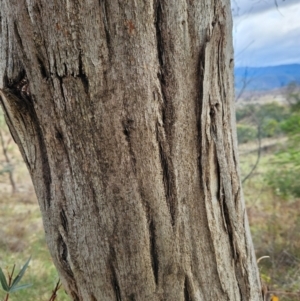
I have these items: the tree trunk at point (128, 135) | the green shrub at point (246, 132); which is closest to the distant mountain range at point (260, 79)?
the green shrub at point (246, 132)

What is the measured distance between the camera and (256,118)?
16.3 ft

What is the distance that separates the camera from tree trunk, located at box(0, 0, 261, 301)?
2.05ft

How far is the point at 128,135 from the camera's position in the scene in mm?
651

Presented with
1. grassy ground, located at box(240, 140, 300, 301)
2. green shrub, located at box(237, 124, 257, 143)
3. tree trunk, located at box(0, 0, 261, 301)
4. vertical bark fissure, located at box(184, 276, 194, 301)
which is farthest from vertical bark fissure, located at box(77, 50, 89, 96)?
green shrub, located at box(237, 124, 257, 143)

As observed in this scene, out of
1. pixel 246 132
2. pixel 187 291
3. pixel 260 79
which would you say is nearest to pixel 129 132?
pixel 187 291

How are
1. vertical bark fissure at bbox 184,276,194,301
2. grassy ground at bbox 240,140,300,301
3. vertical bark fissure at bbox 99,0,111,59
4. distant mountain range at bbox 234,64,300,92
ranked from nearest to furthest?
vertical bark fissure at bbox 99,0,111,59 → vertical bark fissure at bbox 184,276,194,301 → grassy ground at bbox 240,140,300,301 → distant mountain range at bbox 234,64,300,92

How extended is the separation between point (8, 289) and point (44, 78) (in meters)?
0.66

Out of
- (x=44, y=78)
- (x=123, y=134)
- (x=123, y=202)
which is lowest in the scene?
(x=123, y=202)

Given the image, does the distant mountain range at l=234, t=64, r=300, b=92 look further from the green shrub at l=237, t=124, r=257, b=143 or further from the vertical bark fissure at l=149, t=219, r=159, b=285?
the vertical bark fissure at l=149, t=219, r=159, b=285

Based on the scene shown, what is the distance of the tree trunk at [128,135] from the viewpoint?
63cm

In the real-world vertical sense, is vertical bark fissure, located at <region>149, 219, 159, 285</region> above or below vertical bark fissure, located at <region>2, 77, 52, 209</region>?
below

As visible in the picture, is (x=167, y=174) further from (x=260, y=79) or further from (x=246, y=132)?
(x=246, y=132)

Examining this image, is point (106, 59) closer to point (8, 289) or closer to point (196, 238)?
point (196, 238)

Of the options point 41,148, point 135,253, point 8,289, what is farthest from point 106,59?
point 8,289
